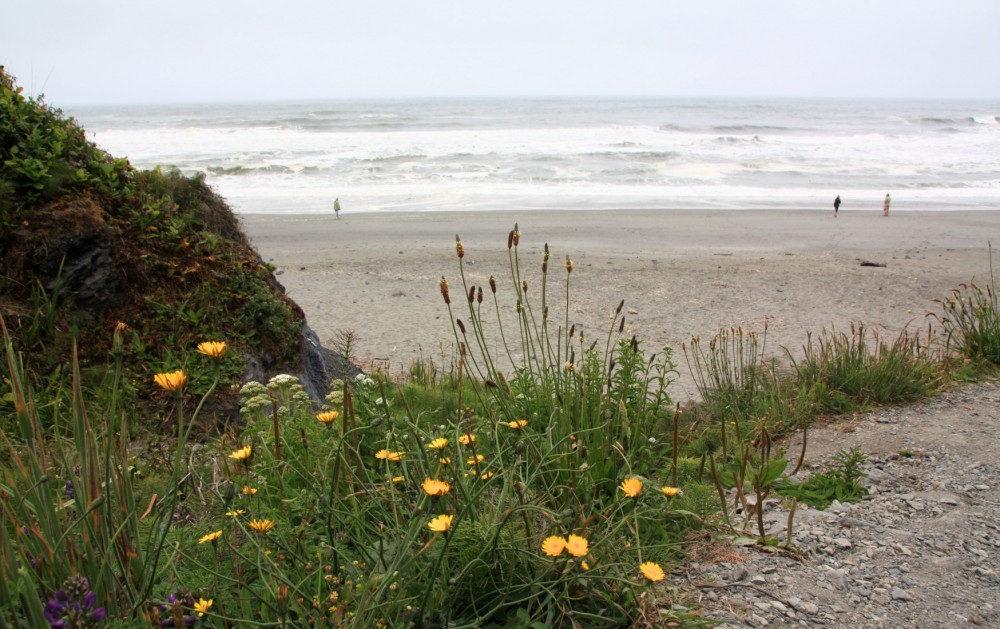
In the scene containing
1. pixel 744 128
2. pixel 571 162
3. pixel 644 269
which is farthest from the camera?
pixel 744 128

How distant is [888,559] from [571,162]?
108 feet

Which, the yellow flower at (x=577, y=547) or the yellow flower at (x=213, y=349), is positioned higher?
the yellow flower at (x=213, y=349)

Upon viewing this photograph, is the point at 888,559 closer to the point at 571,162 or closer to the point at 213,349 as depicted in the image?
the point at 213,349

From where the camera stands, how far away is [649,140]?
150 ft

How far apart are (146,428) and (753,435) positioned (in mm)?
3528

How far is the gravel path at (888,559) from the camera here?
2422mm

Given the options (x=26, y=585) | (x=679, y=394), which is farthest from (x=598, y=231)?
(x=26, y=585)

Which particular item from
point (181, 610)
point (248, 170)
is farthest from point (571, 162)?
point (181, 610)

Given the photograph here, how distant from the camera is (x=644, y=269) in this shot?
43.6 feet

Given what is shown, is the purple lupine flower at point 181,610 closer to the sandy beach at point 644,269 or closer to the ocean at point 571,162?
the sandy beach at point 644,269

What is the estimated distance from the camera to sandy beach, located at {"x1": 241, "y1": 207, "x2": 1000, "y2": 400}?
942 centimetres

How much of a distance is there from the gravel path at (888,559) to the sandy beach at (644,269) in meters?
3.28

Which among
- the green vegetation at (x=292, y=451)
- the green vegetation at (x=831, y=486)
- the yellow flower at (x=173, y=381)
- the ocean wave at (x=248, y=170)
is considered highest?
the ocean wave at (x=248, y=170)

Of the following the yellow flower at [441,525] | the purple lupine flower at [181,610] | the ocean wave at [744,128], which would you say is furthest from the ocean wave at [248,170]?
the yellow flower at [441,525]
